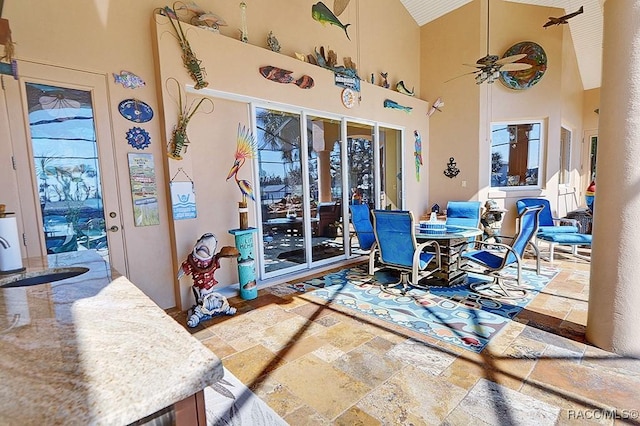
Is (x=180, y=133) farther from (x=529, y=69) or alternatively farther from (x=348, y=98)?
(x=529, y=69)

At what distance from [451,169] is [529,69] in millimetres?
2274

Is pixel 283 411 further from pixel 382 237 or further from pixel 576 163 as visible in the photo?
pixel 576 163

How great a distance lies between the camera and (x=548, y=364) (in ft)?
7.34

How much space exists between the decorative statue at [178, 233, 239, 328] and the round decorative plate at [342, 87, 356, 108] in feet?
10.2

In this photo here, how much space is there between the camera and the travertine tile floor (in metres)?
1.81

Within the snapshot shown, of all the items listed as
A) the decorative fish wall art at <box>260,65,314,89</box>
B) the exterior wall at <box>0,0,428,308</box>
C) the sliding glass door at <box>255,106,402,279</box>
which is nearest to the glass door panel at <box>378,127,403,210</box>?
the sliding glass door at <box>255,106,402,279</box>

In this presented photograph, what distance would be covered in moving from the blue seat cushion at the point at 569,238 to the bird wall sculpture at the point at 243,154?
4673 mm

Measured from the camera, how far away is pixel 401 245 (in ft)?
11.7

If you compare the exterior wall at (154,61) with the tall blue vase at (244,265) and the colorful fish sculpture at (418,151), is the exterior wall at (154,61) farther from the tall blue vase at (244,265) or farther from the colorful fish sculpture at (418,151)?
the colorful fish sculpture at (418,151)

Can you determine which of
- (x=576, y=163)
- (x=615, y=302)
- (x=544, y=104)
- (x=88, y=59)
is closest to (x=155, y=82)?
(x=88, y=59)

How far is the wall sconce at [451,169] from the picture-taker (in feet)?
21.6

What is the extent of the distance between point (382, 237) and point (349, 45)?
11.5 feet

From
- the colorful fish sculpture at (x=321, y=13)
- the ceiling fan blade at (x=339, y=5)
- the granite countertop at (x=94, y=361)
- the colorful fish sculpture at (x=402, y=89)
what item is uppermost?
the ceiling fan blade at (x=339, y=5)

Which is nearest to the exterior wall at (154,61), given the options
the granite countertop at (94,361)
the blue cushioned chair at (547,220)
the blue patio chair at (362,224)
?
the blue patio chair at (362,224)
